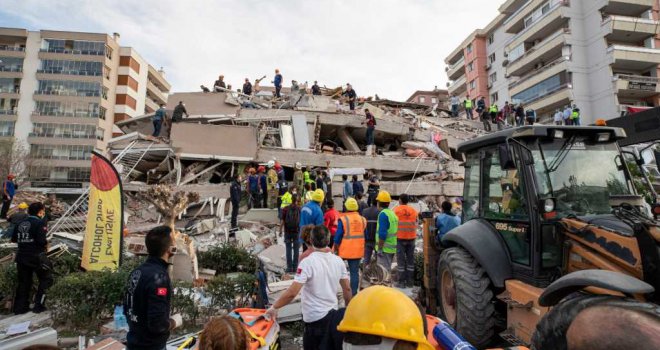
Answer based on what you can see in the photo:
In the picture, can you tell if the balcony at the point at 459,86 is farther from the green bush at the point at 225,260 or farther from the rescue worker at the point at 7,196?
the rescue worker at the point at 7,196

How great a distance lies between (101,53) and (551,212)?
52.4m

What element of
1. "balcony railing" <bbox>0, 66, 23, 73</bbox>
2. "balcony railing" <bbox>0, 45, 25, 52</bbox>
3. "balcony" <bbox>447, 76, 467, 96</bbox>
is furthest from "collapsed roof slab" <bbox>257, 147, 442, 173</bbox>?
"balcony railing" <bbox>0, 45, 25, 52</bbox>

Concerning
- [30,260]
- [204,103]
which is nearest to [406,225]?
[30,260]

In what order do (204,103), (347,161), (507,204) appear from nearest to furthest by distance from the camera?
1. (507,204)
2. (347,161)
3. (204,103)

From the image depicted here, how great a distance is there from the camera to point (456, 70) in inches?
2009

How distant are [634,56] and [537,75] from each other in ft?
22.9

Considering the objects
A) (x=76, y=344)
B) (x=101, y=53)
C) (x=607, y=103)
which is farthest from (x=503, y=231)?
(x=101, y=53)

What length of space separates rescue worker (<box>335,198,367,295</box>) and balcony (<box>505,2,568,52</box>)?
118ft

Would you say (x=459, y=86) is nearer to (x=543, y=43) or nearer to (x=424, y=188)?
(x=543, y=43)

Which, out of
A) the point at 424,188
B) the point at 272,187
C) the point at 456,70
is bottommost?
the point at 272,187

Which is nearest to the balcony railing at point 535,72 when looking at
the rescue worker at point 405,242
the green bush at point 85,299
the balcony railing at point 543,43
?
the balcony railing at point 543,43

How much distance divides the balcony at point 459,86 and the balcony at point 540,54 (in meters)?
11.2

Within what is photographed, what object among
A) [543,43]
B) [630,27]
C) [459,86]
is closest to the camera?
[630,27]

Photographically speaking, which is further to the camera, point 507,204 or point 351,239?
point 351,239
